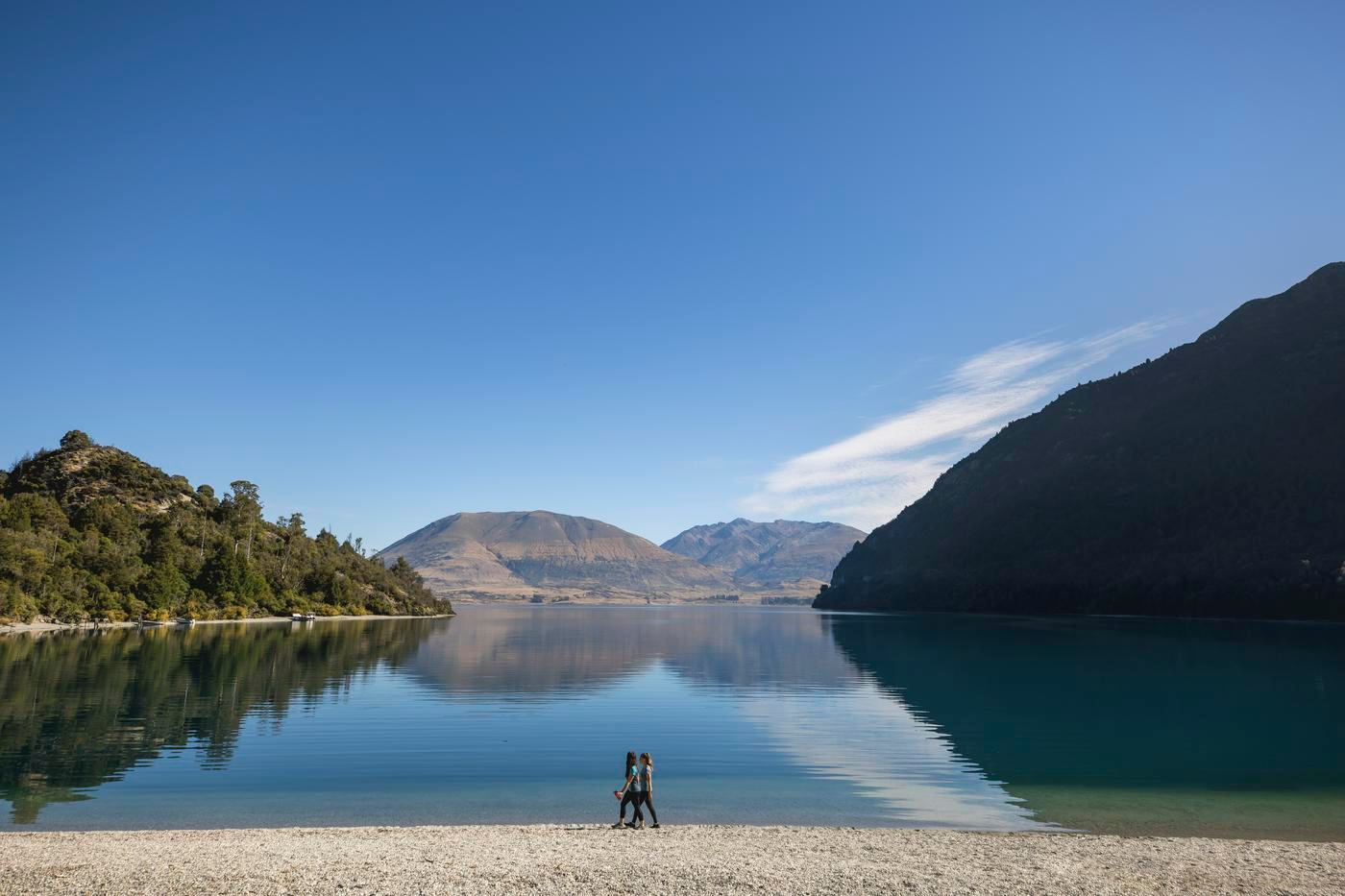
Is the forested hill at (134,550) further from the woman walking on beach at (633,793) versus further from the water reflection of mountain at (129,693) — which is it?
the woman walking on beach at (633,793)

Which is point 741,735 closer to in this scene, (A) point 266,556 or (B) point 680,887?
(B) point 680,887

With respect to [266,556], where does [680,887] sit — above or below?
below

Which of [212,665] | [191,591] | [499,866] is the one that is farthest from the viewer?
[191,591]

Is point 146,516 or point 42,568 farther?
point 146,516

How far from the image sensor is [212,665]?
66125 mm

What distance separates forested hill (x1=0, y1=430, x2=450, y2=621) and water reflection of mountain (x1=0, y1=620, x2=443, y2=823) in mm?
17428

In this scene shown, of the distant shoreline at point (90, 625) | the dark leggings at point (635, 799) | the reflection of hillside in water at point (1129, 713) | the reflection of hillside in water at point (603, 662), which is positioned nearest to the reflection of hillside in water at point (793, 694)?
the reflection of hillside in water at point (603, 662)

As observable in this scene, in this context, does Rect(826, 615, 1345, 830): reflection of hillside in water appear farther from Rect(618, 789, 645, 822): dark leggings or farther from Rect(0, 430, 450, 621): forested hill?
Rect(0, 430, 450, 621): forested hill

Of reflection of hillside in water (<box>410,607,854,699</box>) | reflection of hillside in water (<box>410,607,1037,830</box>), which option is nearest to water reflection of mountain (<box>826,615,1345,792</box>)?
reflection of hillside in water (<box>410,607,1037,830</box>)

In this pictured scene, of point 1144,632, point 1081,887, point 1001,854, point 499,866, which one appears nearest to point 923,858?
point 1001,854

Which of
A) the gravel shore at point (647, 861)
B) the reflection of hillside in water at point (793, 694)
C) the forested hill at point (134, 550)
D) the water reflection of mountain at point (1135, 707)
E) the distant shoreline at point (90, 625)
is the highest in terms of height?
the forested hill at point (134, 550)

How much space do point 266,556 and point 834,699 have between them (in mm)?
163611

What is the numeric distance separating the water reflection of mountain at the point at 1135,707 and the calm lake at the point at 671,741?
32cm

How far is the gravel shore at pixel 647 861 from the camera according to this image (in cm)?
1655
